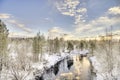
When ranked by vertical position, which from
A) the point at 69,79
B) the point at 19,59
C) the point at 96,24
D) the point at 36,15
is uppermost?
the point at 36,15

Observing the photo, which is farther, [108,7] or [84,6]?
[84,6]

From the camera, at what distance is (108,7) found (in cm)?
791

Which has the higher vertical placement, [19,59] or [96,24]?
[96,24]

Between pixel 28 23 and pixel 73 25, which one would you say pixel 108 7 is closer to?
pixel 73 25

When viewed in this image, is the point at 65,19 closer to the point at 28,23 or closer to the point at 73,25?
the point at 73,25

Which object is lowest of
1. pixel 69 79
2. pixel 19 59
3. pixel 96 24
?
pixel 69 79

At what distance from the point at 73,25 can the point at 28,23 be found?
2936 mm

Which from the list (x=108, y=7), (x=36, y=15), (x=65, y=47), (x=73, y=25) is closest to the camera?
(x=108, y=7)

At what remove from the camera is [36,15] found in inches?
446

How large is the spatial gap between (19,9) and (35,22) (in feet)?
9.02

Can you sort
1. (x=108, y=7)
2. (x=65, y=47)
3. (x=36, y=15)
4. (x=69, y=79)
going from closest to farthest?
(x=108, y=7)
(x=69, y=79)
(x=36, y=15)
(x=65, y=47)

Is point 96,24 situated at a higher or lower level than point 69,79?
higher

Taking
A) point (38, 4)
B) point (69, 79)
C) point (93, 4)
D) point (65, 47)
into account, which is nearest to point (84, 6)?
point (93, 4)

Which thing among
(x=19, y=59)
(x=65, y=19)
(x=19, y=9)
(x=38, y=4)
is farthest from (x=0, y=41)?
(x=65, y=19)
